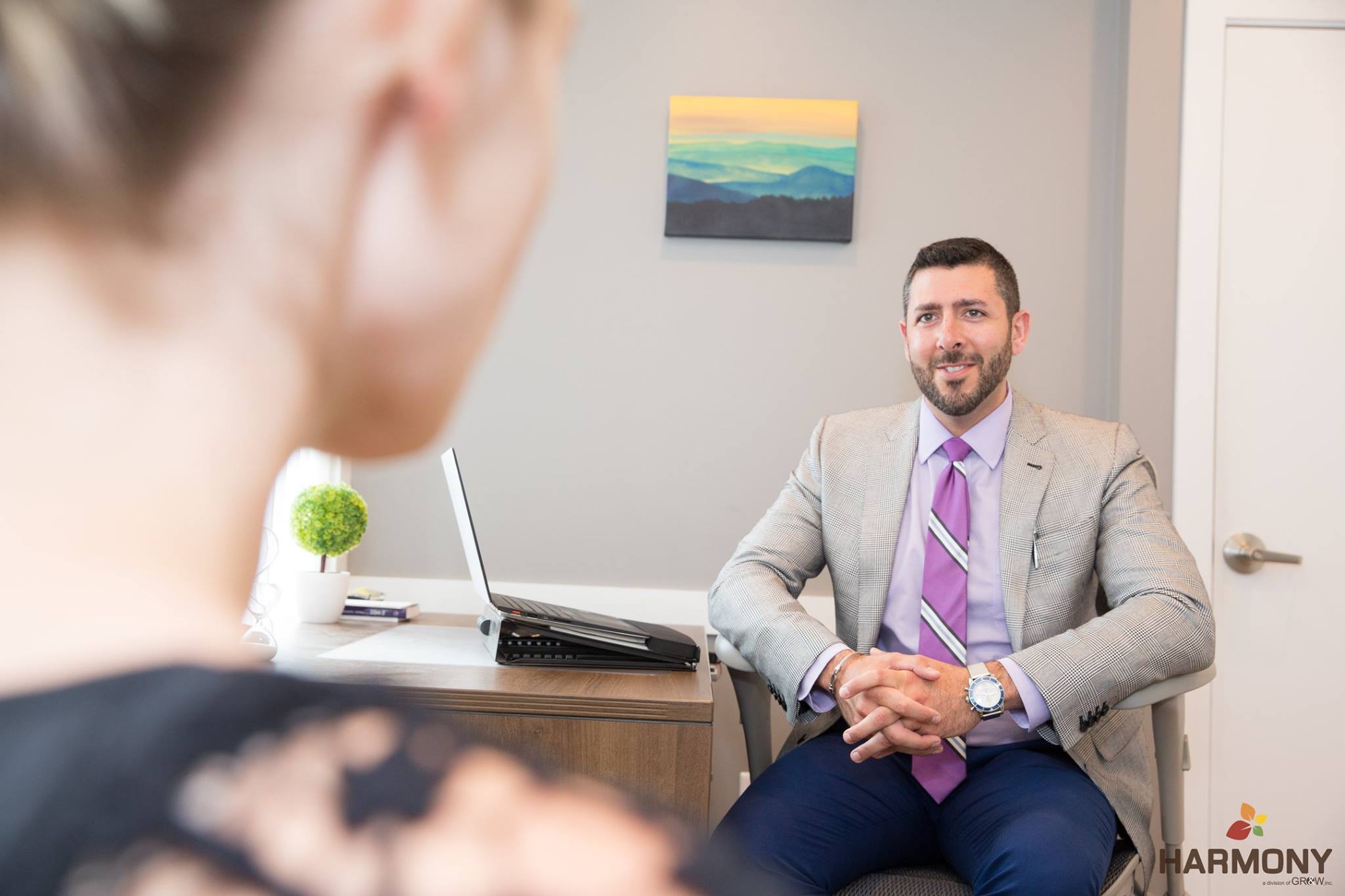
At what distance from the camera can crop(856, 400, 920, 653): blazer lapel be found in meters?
1.96

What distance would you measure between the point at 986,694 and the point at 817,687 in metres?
0.30

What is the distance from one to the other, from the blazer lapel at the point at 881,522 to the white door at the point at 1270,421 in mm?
958

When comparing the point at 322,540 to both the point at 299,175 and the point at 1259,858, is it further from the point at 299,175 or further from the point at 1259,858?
the point at 1259,858

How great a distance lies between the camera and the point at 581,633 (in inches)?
67.4

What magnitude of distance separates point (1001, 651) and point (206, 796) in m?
1.90

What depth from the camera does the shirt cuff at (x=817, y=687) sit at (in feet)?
5.84

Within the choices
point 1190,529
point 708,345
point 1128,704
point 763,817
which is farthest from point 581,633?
point 1190,529

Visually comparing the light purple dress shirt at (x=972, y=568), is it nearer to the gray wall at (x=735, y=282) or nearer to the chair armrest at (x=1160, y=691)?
the chair armrest at (x=1160, y=691)

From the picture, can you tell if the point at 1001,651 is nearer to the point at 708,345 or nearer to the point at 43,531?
the point at 708,345

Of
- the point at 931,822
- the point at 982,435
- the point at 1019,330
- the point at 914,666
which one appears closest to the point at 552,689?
the point at 914,666

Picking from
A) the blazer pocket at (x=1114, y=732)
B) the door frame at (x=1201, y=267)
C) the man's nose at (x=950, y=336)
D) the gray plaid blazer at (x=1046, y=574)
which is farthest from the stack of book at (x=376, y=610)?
the door frame at (x=1201, y=267)

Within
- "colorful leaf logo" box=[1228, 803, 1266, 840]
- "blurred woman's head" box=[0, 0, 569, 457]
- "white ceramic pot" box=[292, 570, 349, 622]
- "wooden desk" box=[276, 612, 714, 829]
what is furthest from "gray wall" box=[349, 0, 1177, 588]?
"blurred woman's head" box=[0, 0, 569, 457]

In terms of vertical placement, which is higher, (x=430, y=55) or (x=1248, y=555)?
(x=430, y=55)

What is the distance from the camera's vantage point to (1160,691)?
1.72m
